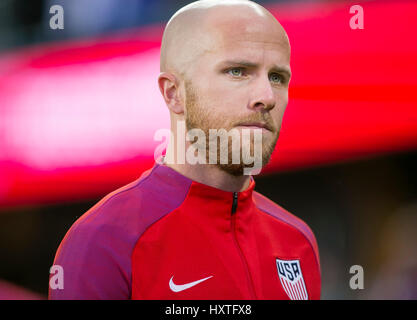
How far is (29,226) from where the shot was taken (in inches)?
107

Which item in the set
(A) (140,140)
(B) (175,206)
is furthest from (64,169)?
(B) (175,206)

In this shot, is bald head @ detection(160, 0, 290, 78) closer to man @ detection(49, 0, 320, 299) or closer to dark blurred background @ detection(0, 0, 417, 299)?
man @ detection(49, 0, 320, 299)

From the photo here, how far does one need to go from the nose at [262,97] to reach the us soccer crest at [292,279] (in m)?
0.73

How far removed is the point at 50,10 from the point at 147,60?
56cm

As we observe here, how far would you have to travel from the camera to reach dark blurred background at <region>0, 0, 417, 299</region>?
8.63 ft

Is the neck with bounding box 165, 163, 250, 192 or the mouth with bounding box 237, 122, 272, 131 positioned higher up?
the mouth with bounding box 237, 122, 272, 131

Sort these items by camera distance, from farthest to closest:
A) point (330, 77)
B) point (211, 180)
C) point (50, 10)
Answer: point (330, 77) → point (50, 10) → point (211, 180)

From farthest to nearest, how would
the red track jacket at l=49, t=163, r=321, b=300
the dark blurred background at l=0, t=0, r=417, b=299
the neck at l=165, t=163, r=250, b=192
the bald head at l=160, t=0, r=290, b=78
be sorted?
the dark blurred background at l=0, t=0, r=417, b=299 → the neck at l=165, t=163, r=250, b=192 → the bald head at l=160, t=0, r=290, b=78 → the red track jacket at l=49, t=163, r=321, b=300

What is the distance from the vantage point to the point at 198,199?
2102 millimetres

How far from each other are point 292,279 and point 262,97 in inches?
33.9

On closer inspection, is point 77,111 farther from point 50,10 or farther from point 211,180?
point 211,180

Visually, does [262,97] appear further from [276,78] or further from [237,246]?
[237,246]

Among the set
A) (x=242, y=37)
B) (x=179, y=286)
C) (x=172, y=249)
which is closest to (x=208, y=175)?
(x=172, y=249)

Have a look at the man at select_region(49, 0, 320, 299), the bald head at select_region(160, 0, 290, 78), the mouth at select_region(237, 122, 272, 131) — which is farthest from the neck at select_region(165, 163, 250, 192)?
the bald head at select_region(160, 0, 290, 78)
